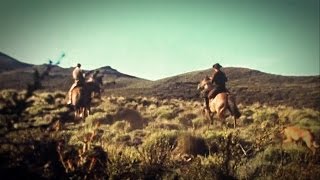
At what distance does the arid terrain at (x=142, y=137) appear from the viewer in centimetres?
680

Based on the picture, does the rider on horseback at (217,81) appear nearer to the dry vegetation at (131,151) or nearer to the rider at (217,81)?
the rider at (217,81)

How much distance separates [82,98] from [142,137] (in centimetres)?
Answer: 402

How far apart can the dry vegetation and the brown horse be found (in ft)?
1.70

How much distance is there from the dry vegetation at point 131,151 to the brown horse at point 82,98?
0.52m

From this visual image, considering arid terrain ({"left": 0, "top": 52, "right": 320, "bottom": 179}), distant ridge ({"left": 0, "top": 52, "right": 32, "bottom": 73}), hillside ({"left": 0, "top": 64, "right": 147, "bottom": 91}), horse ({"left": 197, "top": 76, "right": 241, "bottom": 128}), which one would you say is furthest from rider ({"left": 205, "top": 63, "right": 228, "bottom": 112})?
distant ridge ({"left": 0, "top": 52, "right": 32, "bottom": 73})

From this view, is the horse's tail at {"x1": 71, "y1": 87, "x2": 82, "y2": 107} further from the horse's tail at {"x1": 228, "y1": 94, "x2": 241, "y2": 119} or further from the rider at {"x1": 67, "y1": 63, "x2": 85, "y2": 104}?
the horse's tail at {"x1": 228, "y1": 94, "x2": 241, "y2": 119}

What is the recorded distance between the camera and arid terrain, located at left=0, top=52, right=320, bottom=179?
6797 mm

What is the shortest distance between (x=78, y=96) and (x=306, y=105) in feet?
50.7

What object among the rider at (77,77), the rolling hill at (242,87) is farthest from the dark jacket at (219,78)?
the rider at (77,77)

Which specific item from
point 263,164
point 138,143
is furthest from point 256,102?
point 263,164

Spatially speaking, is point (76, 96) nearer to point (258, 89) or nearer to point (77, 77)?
point (77, 77)

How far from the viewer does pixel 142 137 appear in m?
14.9

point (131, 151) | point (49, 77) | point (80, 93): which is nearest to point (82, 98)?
point (80, 93)

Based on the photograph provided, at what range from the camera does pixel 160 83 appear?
28.1 meters
